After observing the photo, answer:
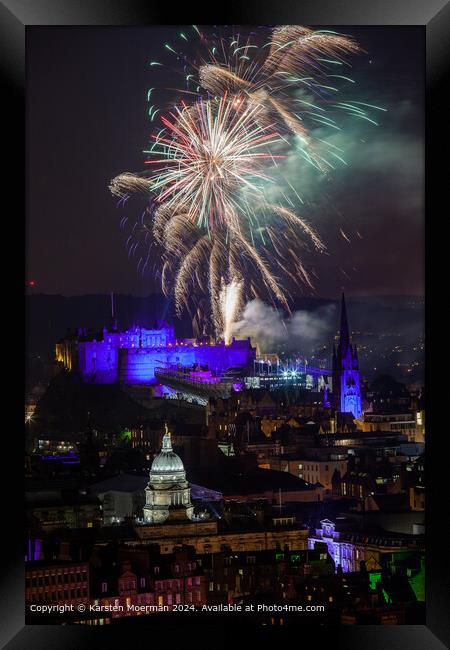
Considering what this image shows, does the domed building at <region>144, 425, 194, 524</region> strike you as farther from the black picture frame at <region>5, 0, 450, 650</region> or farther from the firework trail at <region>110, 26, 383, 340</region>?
the black picture frame at <region>5, 0, 450, 650</region>

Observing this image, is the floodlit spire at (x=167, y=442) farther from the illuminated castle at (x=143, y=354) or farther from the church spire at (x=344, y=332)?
the church spire at (x=344, y=332)

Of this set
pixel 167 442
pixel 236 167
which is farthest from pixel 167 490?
pixel 236 167

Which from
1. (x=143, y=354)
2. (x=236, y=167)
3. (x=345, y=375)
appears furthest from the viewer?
(x=345, y=375)

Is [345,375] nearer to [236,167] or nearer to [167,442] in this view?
[167,442]

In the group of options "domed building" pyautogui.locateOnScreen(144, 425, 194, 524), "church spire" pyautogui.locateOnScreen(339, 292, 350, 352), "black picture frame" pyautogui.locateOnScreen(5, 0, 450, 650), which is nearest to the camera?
"black picture frame" pyautogui.locateOnScreen(5, 0, 450, 650)

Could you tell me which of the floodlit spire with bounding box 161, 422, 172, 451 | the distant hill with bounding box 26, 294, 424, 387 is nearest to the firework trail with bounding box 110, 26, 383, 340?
the distant hill with bounding box 26, 294, 424, 387
